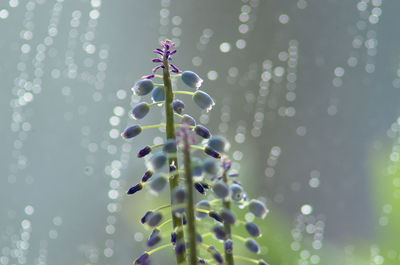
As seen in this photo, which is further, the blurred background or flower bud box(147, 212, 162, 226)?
the blurred background

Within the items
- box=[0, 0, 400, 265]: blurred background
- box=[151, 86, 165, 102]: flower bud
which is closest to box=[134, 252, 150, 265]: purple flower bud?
box=[151, 86, 165, 102]: flower bud

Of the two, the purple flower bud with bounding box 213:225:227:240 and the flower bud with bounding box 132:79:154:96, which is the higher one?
the flower bud with bounding box 132:79:154:96

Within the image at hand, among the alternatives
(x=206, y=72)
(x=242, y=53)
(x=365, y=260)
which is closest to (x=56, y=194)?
(x=206, y=72)

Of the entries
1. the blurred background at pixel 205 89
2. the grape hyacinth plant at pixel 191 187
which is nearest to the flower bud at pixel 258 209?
the grape hyacinth plant at pixel 191 187

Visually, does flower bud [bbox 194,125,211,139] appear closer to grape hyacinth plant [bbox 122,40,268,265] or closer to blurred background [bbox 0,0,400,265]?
grape hyacinth plant [bbox 122,40,268,265]

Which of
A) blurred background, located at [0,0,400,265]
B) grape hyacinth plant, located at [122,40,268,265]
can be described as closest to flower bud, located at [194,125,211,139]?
grape hyacinth plant, located at [122,40,268,265]

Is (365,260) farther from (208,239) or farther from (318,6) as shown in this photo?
(318,6)

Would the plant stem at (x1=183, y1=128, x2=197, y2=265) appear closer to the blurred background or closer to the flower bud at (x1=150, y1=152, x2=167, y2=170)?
the flower bud at (x1=150, y1=152, x2=167, y2=170)
